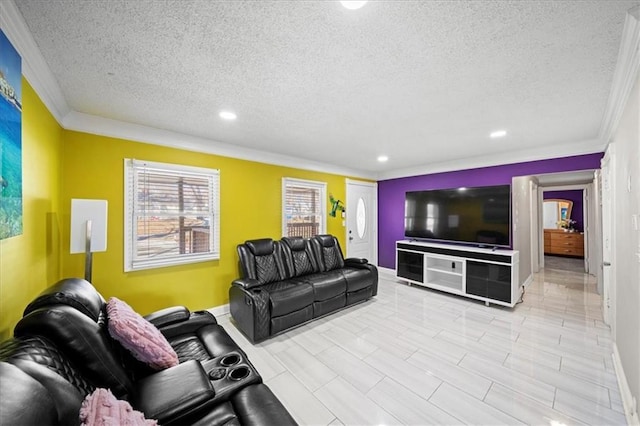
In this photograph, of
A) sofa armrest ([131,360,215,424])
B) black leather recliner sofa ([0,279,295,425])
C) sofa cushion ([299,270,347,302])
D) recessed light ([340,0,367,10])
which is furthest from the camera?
sofa cushion ([299,270,347,302])

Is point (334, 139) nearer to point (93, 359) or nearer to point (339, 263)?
point (339, 263)

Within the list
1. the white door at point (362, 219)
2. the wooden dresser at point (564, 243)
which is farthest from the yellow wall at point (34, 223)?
the wooden dresser at point (564, 243)

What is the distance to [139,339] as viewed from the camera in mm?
1360

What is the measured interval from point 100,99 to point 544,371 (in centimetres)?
474

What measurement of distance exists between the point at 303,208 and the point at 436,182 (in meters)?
2.79

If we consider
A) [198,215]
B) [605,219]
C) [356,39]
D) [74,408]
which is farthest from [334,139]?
[605,219]

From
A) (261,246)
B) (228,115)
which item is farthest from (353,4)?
(261,246)

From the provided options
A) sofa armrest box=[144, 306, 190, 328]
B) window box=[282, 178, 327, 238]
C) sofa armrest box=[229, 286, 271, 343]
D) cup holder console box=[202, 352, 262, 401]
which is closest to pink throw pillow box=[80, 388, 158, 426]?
cup holder console box=[202, 352, 262, 401]

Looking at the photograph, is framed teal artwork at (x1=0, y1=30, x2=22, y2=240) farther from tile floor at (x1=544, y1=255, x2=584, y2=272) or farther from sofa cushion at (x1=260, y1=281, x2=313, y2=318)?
tile floor at (x1=544, y1=255, x2=584, y2=272)

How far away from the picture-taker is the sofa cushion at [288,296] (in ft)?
9.11

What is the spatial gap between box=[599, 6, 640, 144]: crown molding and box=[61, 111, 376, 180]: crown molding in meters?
3.69

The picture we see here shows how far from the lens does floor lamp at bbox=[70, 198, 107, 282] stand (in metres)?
2.12

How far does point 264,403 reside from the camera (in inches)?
47.8

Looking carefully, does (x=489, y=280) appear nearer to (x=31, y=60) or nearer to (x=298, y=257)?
(x=298, y=257)
